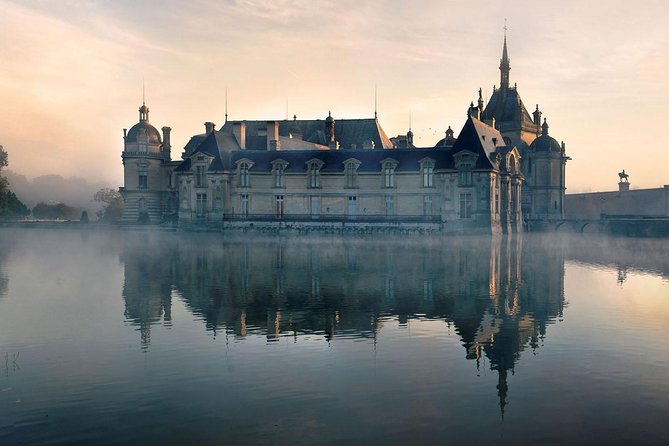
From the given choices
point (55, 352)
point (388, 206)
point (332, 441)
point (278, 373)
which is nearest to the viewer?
point (332, 441)

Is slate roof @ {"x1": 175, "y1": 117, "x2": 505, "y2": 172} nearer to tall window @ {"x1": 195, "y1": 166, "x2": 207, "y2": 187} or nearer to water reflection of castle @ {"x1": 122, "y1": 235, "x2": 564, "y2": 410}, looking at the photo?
tall window @ {"x1": 195, "y1": 166, "x2": 207, "y2": 187}

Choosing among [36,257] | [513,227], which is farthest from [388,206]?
[36,257]

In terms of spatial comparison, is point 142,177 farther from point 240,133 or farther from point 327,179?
point 327,179

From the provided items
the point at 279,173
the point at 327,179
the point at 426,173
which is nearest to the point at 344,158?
the point at 327,179

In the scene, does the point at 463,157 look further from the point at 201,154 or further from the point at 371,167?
the point at 201,154

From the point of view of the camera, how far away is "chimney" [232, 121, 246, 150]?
76.4 meters

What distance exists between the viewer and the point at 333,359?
13695 millimetres

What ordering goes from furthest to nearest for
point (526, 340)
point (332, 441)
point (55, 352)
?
1. point (526, 340)
2. point (55, 352)
3. point (332, 441)

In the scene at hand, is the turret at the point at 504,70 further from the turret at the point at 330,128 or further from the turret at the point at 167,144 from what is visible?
the turret at the point at 167,144

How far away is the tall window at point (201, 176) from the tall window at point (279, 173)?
817 cm

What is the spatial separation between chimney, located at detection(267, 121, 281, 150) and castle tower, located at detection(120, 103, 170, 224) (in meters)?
18.6

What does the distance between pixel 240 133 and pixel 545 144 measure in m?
42.4

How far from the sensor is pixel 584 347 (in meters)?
14.8

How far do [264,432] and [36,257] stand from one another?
33876 mm
